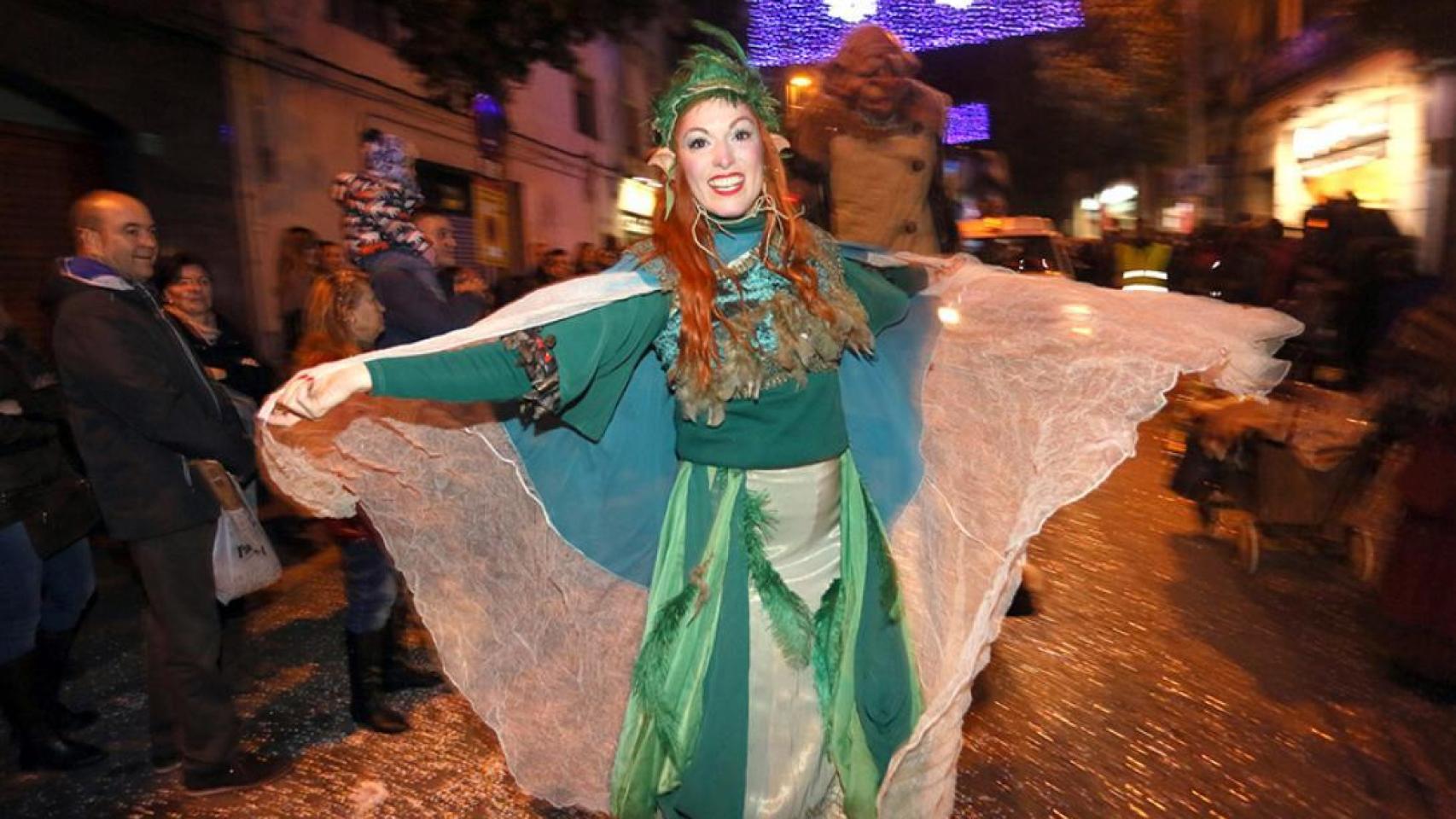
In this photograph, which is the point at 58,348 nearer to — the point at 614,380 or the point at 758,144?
the point at 614,380

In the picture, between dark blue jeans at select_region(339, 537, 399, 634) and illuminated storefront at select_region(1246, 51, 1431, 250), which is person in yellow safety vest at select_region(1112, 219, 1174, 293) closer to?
illuminated storefront at select_region(1246, 51, 1431, 250)

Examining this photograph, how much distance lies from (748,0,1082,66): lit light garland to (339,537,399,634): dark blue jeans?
101 inches

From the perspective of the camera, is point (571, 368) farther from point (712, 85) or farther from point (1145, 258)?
Answer: point (1145, 258)

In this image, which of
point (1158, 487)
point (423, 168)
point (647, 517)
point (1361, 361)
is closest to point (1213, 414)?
point (1361, 361)

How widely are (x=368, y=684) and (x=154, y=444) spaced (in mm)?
1297

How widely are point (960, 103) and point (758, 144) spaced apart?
30337 millimetres

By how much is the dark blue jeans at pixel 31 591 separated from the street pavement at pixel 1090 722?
0.56m

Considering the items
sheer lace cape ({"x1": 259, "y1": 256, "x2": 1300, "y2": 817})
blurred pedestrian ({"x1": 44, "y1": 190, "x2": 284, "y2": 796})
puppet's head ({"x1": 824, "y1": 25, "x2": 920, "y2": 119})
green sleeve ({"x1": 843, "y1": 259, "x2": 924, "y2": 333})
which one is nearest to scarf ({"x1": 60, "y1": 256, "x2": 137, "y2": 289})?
blurred pedestrian ({"x1": 44, "y1": 190, "x2": 284, "y2": 796})

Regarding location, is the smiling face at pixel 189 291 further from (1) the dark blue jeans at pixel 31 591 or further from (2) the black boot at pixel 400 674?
(2) the black boot at pixel 400 674

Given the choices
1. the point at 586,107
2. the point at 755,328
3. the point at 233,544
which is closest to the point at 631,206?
the point at 586,107

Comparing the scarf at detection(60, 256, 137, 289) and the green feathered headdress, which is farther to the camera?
the scarf at detection(60, 256, 137, 289)

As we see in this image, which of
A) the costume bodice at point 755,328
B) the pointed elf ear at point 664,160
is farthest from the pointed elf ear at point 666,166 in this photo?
the costume bodice at point 755,328

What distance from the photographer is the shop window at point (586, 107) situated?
2031 cm

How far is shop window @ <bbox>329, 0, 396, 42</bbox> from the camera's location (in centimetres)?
1233
